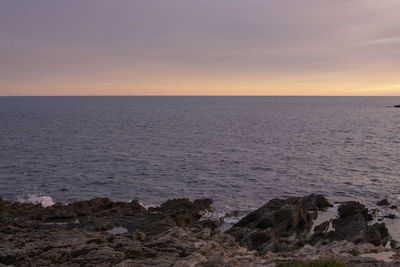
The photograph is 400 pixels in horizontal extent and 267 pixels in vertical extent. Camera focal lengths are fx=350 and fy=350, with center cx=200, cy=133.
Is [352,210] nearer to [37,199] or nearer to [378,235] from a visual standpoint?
[378,235]

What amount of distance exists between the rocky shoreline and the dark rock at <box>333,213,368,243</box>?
0.20ft

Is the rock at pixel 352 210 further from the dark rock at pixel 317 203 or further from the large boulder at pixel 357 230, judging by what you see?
→ the dark rock at pixel 317 203

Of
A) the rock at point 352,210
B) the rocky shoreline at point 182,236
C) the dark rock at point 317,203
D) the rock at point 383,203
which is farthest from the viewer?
the rock at point 383,203

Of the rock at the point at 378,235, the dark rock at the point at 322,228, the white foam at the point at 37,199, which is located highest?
the rock at the point at 378,235

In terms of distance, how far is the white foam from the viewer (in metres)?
33.1

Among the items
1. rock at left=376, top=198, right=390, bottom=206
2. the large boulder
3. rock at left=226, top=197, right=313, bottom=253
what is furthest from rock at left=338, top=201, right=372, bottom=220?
rock at left=376, top=198, right=390, bottom=206

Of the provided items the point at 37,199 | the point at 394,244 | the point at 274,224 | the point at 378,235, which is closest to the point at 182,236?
the point at 274,224

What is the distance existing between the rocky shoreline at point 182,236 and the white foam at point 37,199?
Answer: 2110mm

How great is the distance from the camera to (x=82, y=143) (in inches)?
2763

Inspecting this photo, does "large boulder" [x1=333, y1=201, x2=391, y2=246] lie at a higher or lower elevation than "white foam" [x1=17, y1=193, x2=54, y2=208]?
higher

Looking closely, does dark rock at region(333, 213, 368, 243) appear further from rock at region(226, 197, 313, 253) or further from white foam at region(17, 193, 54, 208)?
white foam at region(17, 193, 54, 208)

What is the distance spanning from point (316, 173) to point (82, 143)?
151ft

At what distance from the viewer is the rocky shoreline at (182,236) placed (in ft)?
50.6

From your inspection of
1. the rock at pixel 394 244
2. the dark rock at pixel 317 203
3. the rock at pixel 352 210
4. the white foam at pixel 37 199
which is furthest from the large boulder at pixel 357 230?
the white foam at pixel 37 199
